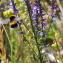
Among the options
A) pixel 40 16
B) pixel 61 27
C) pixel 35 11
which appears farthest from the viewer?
pixel 35 11

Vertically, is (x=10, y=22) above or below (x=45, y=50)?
Result: above

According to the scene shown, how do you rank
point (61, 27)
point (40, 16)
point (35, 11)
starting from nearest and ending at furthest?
1. point (61, 27)
2. point (40, 16)
3. point (35, 11)

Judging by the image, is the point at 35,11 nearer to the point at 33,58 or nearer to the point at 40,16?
the point at 40,16

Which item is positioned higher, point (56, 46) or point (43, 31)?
point (43, 31)

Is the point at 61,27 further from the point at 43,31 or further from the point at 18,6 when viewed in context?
the point at 18,6

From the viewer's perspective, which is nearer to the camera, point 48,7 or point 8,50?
point 48,7

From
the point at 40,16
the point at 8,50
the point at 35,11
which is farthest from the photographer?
the point at 8,50

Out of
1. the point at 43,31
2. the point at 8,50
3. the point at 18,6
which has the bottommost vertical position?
the point at 8,50

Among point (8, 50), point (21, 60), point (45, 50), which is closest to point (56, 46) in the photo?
point (45, 50)

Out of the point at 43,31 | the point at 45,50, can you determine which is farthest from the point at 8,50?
the point at 43,31
